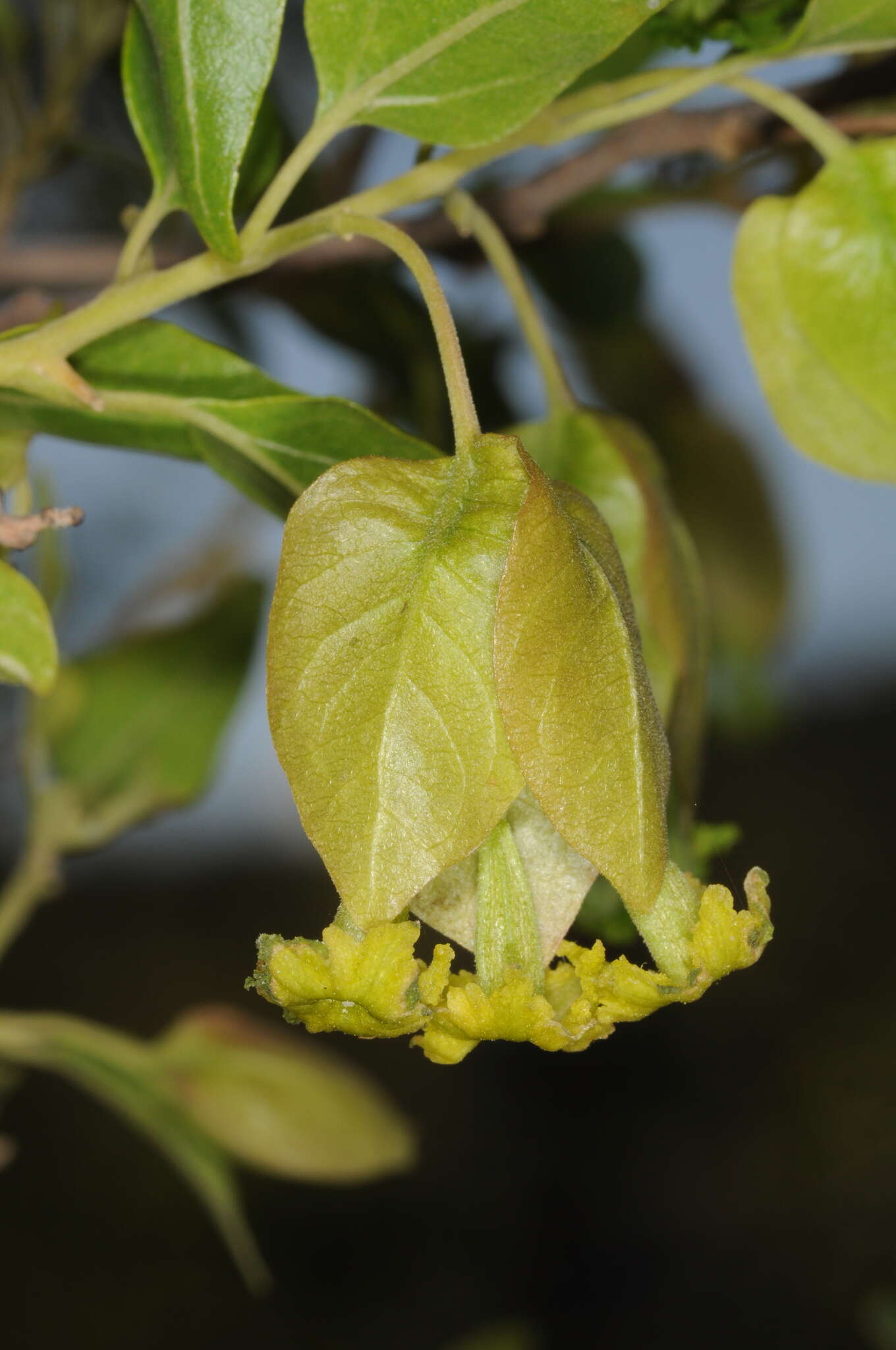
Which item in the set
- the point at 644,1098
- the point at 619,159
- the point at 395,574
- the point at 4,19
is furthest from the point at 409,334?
the point at 644,1098

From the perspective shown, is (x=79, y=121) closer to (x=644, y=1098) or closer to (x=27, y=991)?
(x=27, y=991)

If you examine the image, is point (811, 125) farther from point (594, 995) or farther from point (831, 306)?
point (594, 995)

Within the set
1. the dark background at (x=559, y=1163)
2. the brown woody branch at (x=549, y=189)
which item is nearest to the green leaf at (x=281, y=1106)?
the brown woody branch at (x=549, y=189)

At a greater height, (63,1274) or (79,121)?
(79,121)

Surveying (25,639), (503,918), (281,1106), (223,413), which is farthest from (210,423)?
(281,1106)

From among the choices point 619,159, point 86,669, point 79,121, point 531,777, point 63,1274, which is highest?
point 79,121

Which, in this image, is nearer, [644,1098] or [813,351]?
[813,351]
